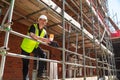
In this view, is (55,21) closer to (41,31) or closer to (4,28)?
(41,31)

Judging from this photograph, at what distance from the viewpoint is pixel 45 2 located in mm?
4195

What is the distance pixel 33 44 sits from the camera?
3.91 meters

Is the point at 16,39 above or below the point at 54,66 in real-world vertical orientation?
above

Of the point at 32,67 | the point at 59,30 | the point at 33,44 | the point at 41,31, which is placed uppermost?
the point at 59,30

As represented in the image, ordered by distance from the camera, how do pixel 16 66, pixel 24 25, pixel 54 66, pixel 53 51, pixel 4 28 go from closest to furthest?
pixel 4 28, pixel 54 66, pixel 16 66, pixel 24 25, pixel 53 51

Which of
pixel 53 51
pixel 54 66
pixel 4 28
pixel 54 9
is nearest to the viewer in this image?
pixel 4 28

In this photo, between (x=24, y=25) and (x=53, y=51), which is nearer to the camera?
(x=24, y=25)

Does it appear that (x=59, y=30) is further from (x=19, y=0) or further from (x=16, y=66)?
(x=19, y=0)

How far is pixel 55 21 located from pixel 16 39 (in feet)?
5.00

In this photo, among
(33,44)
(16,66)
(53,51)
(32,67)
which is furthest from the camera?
(53,51)

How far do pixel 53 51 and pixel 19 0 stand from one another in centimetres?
437

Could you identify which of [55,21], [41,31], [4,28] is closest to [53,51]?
[55,21]

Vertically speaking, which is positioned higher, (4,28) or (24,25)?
(24,25)

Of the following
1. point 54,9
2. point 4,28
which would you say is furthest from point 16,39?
point 4,28
